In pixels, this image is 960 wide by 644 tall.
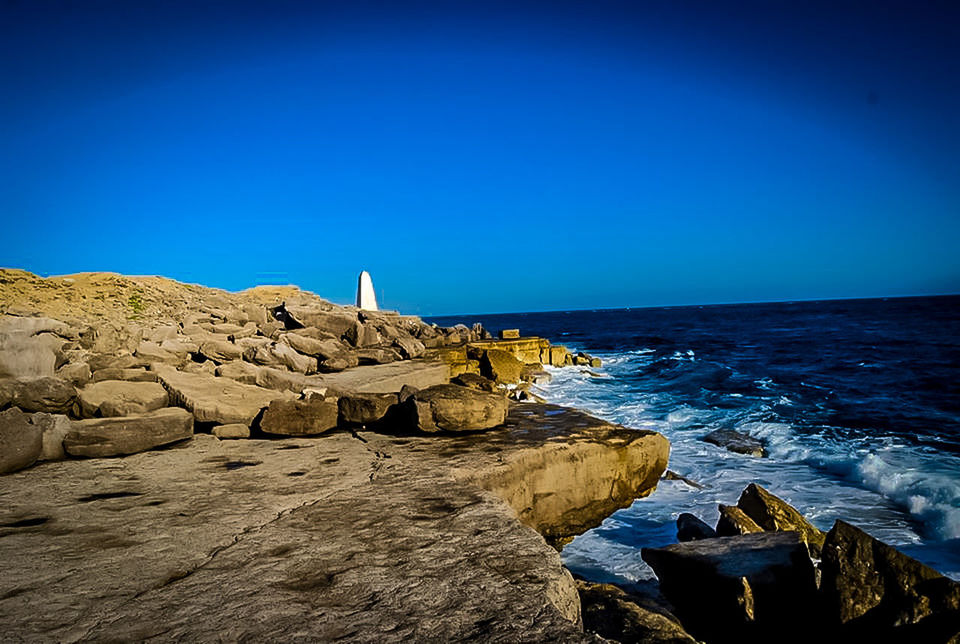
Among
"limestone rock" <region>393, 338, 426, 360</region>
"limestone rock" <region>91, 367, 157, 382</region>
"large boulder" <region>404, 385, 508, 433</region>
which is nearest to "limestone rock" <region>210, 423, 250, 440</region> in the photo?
"limestone rock" <region>91, 367, 157, 382</region>

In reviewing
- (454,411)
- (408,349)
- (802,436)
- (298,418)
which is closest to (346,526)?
(454,411)

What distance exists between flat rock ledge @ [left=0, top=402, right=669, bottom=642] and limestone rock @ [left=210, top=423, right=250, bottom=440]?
281 millimetres

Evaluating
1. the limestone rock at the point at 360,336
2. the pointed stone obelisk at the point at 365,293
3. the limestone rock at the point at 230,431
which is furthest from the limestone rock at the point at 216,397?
the pointed stone obelisk at the point at 365,293

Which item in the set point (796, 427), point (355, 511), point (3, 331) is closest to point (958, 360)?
point (796, 427)

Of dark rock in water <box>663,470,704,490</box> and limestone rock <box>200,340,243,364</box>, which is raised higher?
limestone rock <box>200,340,243,364</box>

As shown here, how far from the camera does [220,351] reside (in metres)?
7.62

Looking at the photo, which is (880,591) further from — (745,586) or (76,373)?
(76,373)

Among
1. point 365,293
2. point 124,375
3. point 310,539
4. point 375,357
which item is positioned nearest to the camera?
point 310,539

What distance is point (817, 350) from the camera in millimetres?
28328

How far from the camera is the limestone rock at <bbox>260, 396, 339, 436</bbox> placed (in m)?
4.59

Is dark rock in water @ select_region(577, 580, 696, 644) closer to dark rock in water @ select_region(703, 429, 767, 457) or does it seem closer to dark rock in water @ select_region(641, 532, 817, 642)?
dark rock in water @ select_region(641, 532, 817, 642)

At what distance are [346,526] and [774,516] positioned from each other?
4.17 meters

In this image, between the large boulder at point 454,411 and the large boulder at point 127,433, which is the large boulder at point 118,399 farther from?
the large boulder at point 454,411

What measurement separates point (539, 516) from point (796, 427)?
32.0ft
